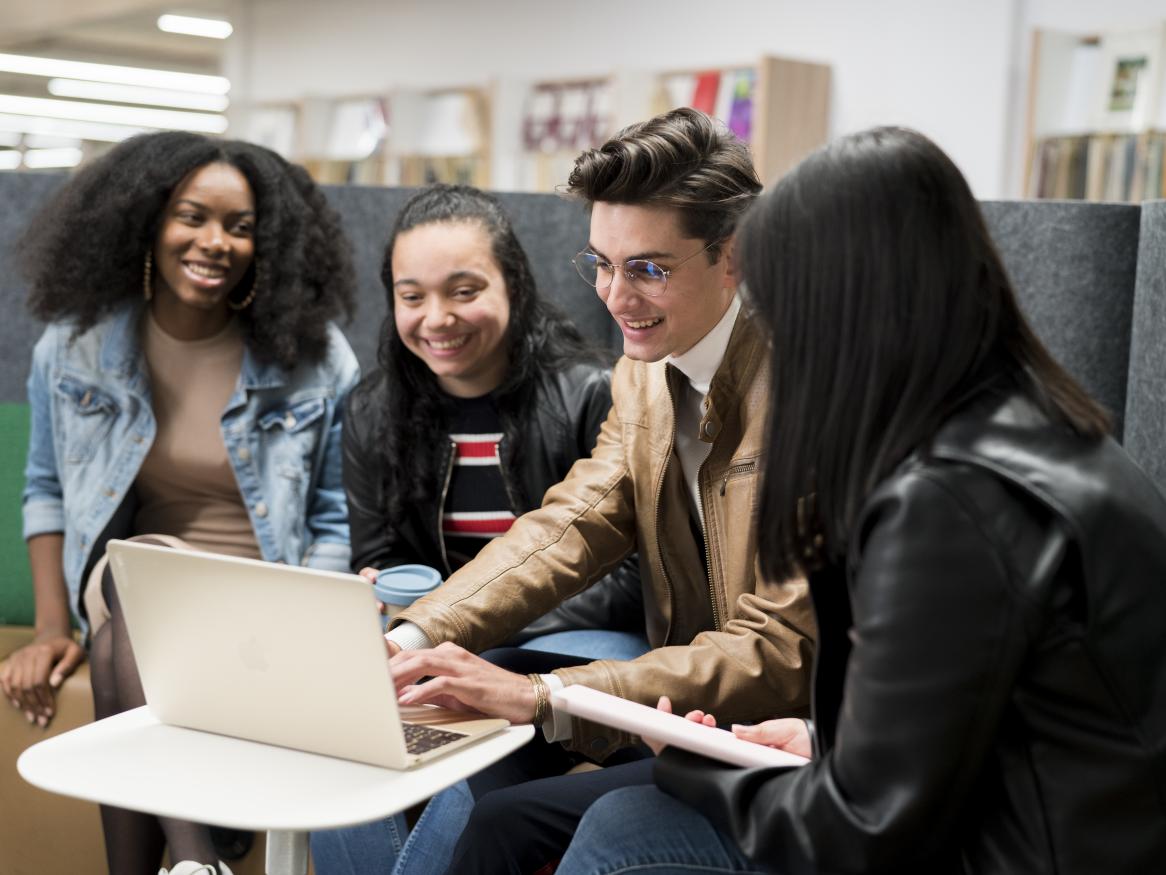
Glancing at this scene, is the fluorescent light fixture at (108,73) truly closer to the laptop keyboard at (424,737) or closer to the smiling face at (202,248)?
the smiling face at (202,248)

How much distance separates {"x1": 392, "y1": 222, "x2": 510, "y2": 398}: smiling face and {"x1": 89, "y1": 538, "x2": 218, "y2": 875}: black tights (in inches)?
21.2

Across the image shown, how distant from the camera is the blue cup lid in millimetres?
1744

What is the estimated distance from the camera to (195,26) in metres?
7.49

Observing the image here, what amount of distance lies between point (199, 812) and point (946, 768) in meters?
0.57

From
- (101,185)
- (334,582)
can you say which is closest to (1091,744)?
(334,582)

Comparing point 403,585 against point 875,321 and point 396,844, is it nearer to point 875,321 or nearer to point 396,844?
point 396,844

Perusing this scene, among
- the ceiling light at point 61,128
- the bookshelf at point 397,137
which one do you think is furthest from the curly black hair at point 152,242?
the ceiling light at point 61,128

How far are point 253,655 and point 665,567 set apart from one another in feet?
2.24

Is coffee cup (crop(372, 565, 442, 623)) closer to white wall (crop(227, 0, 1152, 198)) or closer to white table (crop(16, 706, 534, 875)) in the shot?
white table (crop(16, 706, 534, 875))

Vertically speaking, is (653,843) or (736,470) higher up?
(736,470)

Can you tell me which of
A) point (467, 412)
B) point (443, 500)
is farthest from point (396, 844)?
point (467, 412)

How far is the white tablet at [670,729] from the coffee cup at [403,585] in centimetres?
66

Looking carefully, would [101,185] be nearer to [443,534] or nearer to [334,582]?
[443,534]

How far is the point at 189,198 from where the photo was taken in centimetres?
225
